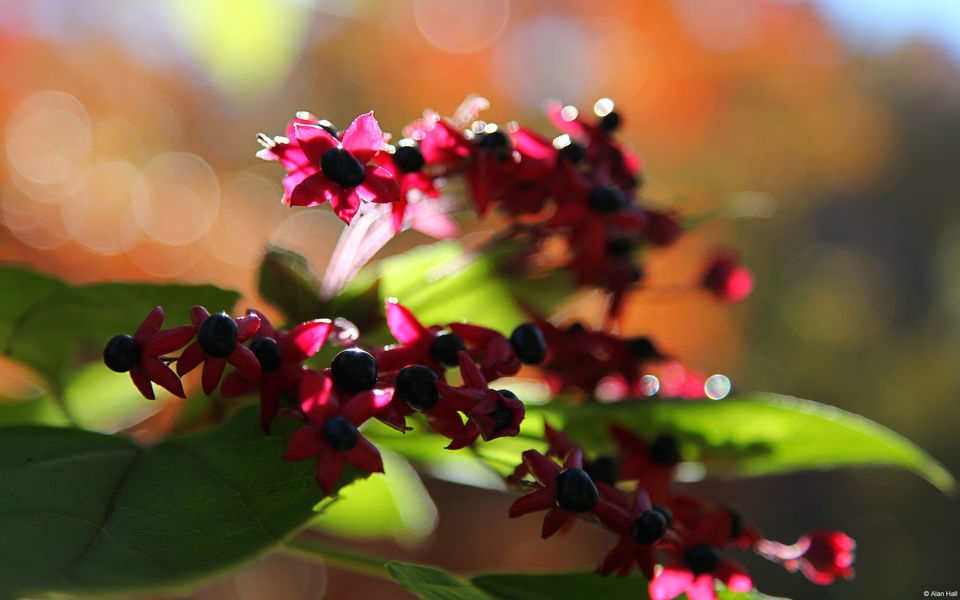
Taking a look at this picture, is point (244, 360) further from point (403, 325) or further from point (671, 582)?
point (671, 582)

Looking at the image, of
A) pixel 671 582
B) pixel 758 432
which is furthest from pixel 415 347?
pixel 758 432

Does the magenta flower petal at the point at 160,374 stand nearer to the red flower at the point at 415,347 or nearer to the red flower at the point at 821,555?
the red flower at the point at 415,347

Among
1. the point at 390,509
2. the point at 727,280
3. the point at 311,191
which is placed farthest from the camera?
the point at 390,509

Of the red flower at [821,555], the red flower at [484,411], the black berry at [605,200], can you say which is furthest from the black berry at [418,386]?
the red flower at [821,555]

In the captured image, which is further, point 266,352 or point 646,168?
point 646,168

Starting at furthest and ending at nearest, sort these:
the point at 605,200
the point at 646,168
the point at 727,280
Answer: the point at 646,168, the point at 727,280, the point at 605,200

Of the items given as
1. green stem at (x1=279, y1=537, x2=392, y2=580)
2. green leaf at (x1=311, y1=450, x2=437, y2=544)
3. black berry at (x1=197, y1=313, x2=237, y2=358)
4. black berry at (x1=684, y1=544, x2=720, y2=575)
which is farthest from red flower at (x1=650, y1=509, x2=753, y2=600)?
green leaf at (x1=311, y1=450, x2=437, y2=544)

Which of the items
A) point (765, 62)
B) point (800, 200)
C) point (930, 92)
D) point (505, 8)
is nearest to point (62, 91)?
point (505, 8)

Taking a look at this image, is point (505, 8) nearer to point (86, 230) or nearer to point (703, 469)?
point (86, 230)
